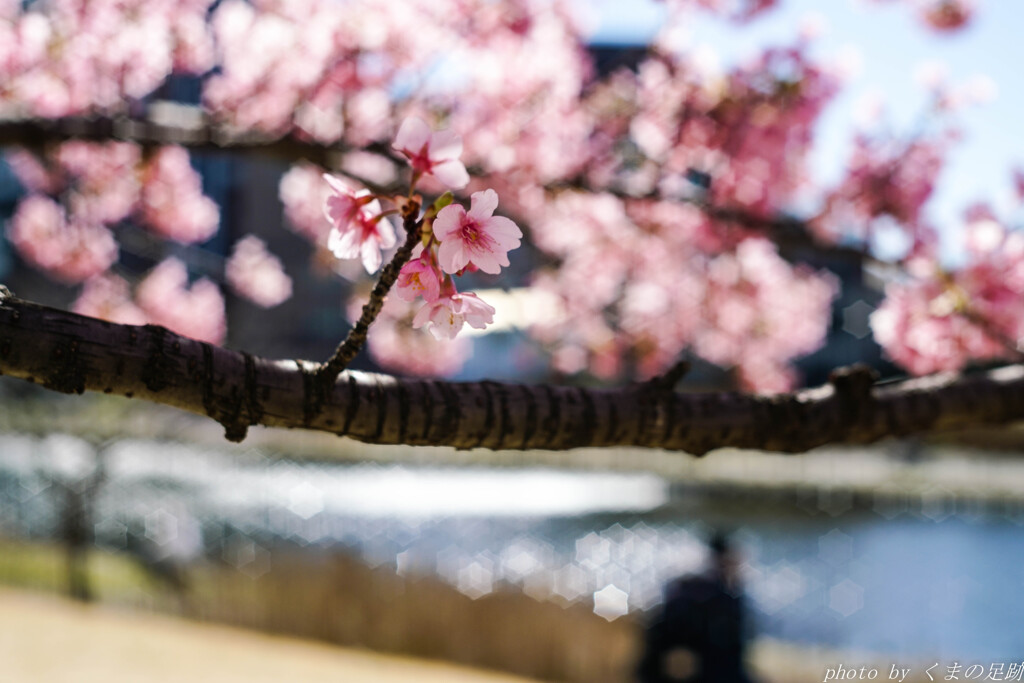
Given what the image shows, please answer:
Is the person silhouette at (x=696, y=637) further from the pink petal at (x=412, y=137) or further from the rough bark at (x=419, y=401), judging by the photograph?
the pink petal at (x=412, y=137)

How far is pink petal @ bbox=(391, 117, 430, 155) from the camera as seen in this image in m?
1.24

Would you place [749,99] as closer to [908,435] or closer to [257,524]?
[908,435]

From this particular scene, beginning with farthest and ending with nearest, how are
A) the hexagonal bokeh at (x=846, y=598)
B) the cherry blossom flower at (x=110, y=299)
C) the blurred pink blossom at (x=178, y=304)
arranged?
the hexagonal bokeh at (x=846, y=598)
the blurred pink blossom at (x=178, y=304)
the cherry blossom flower at (x=110, y=299)

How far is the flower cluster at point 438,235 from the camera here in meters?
1.24

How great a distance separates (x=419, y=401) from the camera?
152cm

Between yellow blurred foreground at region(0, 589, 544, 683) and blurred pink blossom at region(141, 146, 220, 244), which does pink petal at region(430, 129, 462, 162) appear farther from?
blurred pink blossom at region(141, 146, 220, 244)

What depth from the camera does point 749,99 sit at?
5.50 meters

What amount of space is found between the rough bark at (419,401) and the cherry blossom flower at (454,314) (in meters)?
0.24

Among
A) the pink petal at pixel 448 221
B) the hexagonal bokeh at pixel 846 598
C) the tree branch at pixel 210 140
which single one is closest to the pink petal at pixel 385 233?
the pink petal at pixel 448 221

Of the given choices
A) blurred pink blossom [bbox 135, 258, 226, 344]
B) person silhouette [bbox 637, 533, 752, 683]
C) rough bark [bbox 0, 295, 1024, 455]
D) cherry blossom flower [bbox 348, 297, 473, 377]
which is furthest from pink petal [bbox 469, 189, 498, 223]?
blurred pink blossom [bbox 135, 258, 226, 344]

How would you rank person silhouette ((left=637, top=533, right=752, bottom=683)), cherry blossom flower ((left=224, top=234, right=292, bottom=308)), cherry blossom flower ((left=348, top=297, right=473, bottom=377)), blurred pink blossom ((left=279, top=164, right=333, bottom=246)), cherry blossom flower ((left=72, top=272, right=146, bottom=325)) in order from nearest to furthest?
person silhouette ((left=637, top=533, right=752, bottom=683)) < cherry blossom flower ((left=348, top=297, right=473, bottom=377)) < blurred pink blossom ((left=279, top=164, right=333, bottom=246)) < cherry blossom flower ((left=72, top=272, right=146, bottom=325)) < cherry blossom flower ((left=224, top=234, right=292, bottom=308))

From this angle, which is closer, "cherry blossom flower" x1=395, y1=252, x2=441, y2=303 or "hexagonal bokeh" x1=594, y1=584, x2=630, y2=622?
"cherry blossom flower" x1=395, y1=252, x2=441, y2=303

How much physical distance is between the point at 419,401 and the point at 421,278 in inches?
11.5

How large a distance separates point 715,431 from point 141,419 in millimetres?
17358
